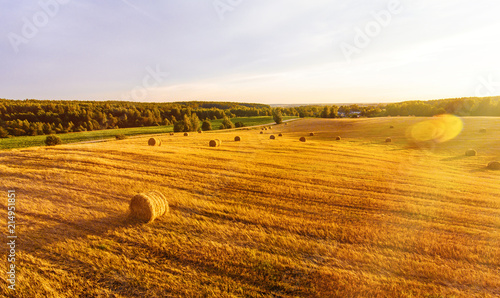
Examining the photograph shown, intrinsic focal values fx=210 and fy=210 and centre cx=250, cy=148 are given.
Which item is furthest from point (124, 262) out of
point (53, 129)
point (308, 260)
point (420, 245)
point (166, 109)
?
point (166, 109)

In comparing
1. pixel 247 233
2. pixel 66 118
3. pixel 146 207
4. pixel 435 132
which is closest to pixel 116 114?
pixel 66 118

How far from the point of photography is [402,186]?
45.6 ft

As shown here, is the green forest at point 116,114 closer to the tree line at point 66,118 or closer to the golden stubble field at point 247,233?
the tree line at point 66,118

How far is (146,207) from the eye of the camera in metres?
8.88

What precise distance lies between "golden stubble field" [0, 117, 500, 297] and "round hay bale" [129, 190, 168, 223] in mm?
343

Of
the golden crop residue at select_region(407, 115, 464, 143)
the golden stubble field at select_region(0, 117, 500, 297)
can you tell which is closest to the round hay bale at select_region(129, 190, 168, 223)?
the golden stubble field at select_region(0, 117, 500, 297)

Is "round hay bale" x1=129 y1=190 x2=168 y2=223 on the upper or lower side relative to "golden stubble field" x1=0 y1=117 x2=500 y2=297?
upper

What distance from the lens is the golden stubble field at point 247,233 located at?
6137 mm

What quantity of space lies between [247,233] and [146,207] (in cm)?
440

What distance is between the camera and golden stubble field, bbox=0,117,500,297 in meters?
6.14

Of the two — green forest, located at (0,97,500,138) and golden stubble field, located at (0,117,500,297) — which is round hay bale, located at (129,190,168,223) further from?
Result: green forest, located at (0,97,500,138)

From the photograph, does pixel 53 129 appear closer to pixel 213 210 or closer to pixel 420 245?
pixel 213 210

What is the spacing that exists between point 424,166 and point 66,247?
26356mm

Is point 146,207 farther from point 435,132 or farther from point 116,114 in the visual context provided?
point 116,114
